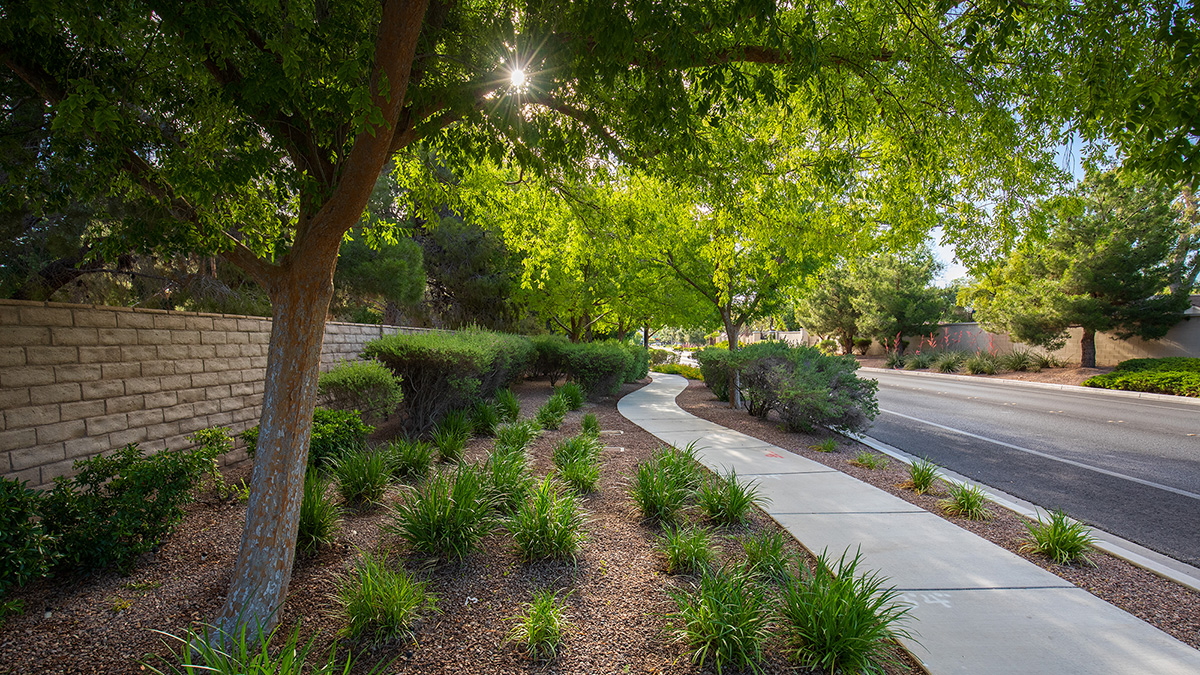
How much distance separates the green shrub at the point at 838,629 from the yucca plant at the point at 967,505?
2467mm

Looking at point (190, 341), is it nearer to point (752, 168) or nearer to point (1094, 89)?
point (752, 168)

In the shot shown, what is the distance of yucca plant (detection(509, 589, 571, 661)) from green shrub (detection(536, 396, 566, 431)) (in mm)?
5085

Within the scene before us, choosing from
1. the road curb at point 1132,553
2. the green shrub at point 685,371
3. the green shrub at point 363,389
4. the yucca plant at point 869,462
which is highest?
the green shrub at point 363,389

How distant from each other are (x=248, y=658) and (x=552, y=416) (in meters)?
5.94

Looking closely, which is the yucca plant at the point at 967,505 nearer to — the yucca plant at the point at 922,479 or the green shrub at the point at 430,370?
the yucca plant at the point at 922,479

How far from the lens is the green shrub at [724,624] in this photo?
8.25 ft

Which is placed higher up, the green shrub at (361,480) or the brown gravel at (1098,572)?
the green shrub at (361,480)

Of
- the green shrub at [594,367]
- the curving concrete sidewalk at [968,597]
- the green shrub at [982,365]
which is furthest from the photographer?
the green shrub at [982,365]

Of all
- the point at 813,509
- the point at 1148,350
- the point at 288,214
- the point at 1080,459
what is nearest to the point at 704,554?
the point at 813,509

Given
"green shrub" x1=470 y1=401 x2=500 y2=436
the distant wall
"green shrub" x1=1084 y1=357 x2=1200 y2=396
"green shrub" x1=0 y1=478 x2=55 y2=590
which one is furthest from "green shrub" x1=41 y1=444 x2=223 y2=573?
"green shrub" x1=1084 y1=357 x2=1200 y2=396

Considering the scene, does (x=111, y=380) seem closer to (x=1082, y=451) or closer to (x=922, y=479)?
(x=922, y=479)

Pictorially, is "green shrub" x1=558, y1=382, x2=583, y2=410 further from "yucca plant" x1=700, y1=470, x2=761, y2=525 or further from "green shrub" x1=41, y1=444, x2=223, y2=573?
"green shrub" x1=41, y1=444, x2=223, y2=573

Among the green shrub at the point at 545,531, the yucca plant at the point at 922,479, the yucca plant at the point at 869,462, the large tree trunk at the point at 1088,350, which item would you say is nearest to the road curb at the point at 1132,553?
the yucca plant at the point at 922,479

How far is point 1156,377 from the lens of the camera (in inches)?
560
